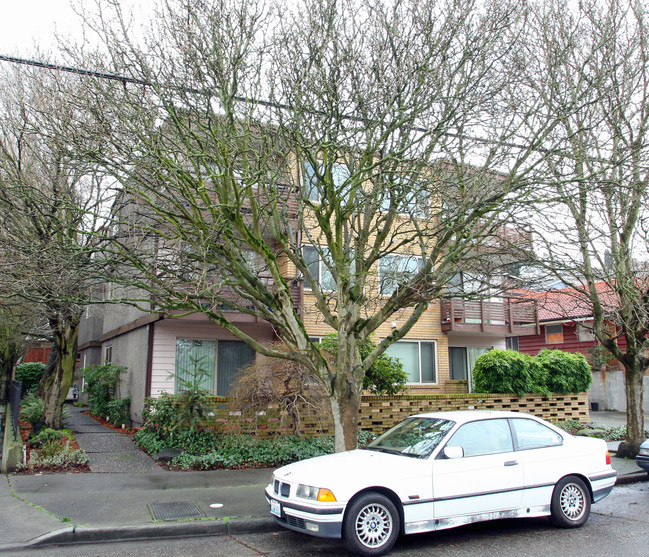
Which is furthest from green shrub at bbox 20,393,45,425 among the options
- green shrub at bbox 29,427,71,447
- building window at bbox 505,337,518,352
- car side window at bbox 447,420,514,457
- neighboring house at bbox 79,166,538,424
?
building window at bbox 505,337,518,352

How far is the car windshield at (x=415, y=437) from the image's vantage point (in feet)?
22.4

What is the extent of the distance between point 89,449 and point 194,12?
8.80m

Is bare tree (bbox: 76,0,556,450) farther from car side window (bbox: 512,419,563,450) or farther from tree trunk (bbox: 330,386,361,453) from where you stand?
car side window (bbox: 512,419,563,450)

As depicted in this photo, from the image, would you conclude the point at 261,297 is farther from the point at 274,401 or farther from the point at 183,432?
the point at 183,432

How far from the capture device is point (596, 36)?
10.7 metres

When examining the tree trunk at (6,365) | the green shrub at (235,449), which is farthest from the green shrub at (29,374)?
the green shrub at (235,449)

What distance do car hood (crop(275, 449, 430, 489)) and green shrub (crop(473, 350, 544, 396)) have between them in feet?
31.1

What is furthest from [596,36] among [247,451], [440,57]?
[247,451]

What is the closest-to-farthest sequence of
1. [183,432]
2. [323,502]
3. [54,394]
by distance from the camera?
[323,502]
[183,432]
[54,394]

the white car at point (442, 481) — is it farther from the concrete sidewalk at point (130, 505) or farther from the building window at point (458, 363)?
the building window at point (458, 363)

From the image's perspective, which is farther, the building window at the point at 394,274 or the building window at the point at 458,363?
the building window at the point at 458,363

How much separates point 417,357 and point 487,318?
2727mm

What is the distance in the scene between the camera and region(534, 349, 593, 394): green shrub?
1612 cm

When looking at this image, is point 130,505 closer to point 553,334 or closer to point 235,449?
point 235,449
